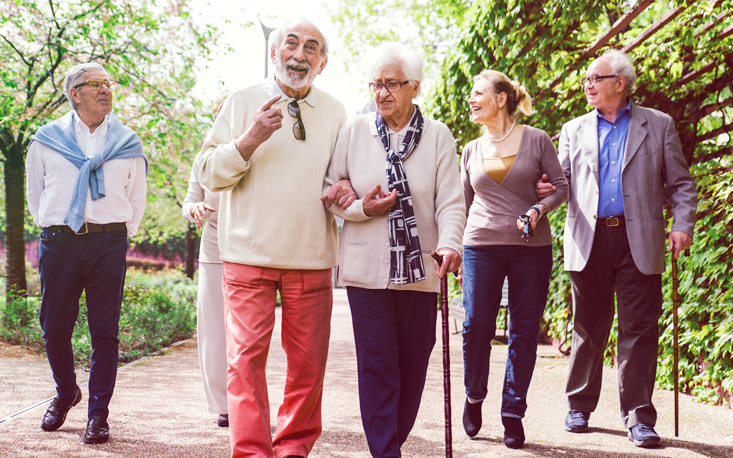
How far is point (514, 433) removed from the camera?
3754 mm

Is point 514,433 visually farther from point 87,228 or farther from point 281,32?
point 87,228

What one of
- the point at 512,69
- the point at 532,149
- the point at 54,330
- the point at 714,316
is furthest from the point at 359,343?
the point at 512,69

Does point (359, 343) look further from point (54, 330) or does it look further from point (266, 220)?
point (54, 330)

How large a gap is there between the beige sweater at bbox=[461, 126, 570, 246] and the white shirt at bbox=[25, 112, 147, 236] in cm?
199

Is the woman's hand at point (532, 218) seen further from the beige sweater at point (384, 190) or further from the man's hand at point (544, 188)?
the beige sweater at point (384, 190)

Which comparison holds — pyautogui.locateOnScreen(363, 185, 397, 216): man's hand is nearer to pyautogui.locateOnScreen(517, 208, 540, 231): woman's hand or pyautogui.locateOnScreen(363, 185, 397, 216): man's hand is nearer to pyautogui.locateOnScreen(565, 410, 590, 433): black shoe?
pyautogui.locateOnScreen(517, 208, 540, 231): woman's hand

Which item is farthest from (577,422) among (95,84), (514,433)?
(95,84)

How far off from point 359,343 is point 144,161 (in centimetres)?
196

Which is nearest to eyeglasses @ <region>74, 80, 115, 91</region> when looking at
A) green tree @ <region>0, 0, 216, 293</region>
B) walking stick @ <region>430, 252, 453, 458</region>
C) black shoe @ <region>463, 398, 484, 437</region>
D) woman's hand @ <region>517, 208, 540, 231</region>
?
walking stick @ <region>430, 252, 453, 458</region>

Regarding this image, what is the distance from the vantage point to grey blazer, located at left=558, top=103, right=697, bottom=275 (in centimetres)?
381

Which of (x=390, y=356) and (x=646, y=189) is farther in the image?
(x=646, y=189)

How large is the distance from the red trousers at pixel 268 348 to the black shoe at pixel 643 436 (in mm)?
1787

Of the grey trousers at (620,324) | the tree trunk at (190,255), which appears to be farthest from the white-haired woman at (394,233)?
the tree trunk at (190,255)

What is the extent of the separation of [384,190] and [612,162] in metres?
1.64
